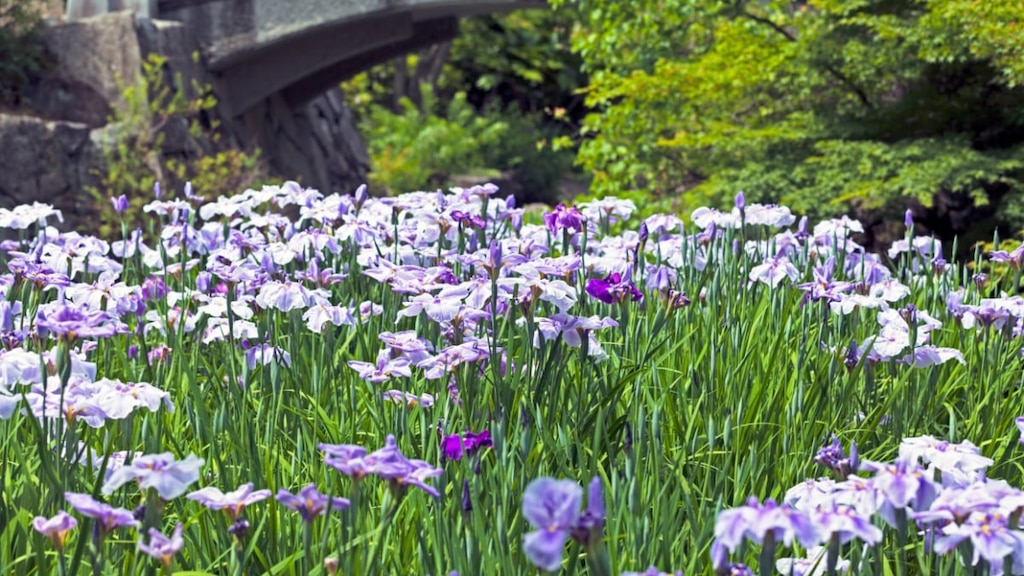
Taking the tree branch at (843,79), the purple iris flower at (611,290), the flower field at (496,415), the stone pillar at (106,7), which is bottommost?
the flower field at (496,415)

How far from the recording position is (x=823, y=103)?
7738 mm

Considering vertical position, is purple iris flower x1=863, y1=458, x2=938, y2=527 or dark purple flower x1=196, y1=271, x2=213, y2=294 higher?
purple iris flower x1=863, y1=458, x2=938, y2=527

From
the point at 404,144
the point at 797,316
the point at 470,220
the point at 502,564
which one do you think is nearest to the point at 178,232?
the point at 470,220

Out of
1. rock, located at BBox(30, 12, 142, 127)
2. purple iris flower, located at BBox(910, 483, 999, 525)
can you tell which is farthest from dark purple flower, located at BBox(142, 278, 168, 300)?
rock, located at BBox(30, 12, 142, 127)

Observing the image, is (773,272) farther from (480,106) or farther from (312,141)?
(480,106)

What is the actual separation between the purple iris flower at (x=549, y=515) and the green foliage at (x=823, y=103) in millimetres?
5410

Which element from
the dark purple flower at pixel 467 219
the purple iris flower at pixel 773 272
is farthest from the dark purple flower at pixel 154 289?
the purple iris flower at pixel 773 272

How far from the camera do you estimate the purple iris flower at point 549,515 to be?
0.93 metres

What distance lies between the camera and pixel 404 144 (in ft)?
60.7

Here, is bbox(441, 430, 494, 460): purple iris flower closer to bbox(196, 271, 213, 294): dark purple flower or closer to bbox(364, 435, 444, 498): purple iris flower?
bbox(364, 435, 444, 498): purple iris flower

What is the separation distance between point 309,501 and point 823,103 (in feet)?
23.2

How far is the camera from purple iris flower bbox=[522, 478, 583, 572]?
0.93 meters

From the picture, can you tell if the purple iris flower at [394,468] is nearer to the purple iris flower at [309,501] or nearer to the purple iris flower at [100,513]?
the purple iris flower at [309,501]

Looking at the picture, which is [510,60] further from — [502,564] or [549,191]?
[502,564]
